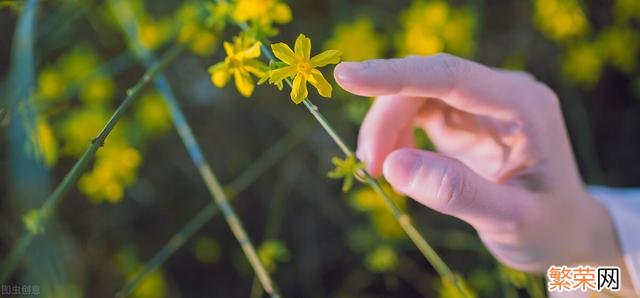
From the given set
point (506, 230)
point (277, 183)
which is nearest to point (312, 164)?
point (277, 183)

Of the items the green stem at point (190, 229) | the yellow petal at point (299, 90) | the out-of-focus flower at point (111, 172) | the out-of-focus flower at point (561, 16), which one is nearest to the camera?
the yellow petal at point (299, 90)

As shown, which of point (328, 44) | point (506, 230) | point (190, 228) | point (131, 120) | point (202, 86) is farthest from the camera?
point (202, 86)

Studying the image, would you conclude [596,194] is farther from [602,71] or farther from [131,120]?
[131,120]

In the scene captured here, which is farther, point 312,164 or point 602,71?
point 602,71

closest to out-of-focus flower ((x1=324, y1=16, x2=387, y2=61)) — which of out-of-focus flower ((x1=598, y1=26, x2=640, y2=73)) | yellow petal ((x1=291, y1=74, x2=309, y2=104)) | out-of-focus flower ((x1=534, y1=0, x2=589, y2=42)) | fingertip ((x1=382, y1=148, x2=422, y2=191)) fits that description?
out-of-focus flower ((x1=534, y1=0, x2=589, y2=42))

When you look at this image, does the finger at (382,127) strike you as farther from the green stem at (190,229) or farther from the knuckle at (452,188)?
the green stem at (190,229)

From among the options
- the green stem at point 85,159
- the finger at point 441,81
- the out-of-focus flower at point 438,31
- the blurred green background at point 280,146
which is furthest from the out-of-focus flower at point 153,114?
the finger at point 441,81
